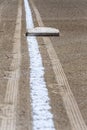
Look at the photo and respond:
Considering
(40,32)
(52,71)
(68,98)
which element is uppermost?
(68,98)

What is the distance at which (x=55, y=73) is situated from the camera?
691cm

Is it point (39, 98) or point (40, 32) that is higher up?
point (39, 98)

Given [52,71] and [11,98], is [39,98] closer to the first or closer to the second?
[11,98]

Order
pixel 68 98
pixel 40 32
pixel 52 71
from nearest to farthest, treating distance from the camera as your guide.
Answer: pixel 68 98 < pixel 52 71 < pixel 40 32

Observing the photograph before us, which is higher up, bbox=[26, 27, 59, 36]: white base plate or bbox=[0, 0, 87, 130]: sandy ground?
bbox=[0, 0, 87, 130]: sandy ground

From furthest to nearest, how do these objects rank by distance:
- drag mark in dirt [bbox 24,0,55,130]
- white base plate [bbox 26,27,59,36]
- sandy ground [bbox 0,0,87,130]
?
1. white base plate [bbox 26,27,59,36]
2. sandy ground [bbox 0,0,87,130]
3. drag mark in dirt [bbox 24,0,55,130]

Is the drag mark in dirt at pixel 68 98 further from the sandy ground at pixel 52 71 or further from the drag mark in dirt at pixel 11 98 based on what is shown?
the drag mark in dirt at pixel 11 98

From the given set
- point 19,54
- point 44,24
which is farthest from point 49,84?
point 44,24

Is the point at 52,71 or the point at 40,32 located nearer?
the point at 52,71

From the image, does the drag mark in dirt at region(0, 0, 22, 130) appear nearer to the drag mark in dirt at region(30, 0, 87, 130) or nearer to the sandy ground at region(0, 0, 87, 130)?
the sandy ground at region(0, 0, 87, 130)

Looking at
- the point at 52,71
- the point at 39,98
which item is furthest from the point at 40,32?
the point at 39,98

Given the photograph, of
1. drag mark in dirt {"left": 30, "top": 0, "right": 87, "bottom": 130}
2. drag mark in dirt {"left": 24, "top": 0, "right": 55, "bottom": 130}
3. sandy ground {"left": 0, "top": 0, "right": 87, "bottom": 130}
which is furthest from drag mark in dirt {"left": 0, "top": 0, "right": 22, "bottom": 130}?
drag mark in dirt {"left": 30, "top": 0, "right": 87, "bottom": 130}

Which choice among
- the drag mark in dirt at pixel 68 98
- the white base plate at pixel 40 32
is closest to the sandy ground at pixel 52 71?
the drag mark in dirt at pixel 68 98

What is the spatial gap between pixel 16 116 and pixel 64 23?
1032 centimetres
